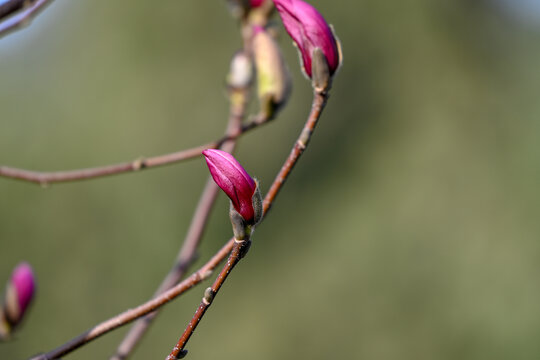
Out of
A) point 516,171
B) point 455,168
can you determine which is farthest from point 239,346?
point 516,171

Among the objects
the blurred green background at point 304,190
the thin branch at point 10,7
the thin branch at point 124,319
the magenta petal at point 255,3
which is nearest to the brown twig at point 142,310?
the thin branch at point 124,319

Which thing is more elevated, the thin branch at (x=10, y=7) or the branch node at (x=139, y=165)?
the thin branch at (x=10, y=7)

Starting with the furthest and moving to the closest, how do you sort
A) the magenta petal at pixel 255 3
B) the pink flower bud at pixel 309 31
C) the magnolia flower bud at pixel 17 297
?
the magenta petal at pixel 255 3 → the magnolia flower bud at pixel 17 297 → the pink flower bud at pixel 309 31

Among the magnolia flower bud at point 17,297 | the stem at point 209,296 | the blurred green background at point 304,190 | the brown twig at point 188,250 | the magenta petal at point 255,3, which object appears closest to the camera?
the stem at point 209,296

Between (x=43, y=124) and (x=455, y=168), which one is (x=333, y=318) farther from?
(x=43, y=124)

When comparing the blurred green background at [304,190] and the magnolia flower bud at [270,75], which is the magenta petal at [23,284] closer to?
the magnolia flower bud at [270,75]

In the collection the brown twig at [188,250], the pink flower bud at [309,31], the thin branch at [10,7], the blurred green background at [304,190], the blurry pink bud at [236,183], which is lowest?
the blurred green background at [304,190]

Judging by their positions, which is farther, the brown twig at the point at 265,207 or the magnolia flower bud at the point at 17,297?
the magnolia flower bud at the point at 17,297
